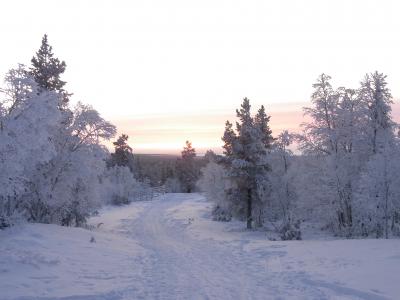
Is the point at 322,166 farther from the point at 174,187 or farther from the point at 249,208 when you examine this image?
the point at 174,187

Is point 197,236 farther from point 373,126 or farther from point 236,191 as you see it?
point 373,126

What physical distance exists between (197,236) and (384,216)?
10671 millimetres

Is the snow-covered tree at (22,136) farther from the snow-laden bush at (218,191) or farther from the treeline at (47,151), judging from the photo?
the snow-laden bush at (218,191)

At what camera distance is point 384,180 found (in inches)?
971

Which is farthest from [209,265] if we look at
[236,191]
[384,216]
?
[236,191]

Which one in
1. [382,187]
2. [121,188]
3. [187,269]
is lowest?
[187,269]

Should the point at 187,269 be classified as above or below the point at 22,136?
below

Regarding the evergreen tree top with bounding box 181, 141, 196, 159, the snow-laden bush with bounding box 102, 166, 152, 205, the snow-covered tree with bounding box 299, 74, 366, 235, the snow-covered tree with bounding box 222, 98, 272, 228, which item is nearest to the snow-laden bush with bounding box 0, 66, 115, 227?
the snow-covered tree with bounding box 222, 98, 272, 228

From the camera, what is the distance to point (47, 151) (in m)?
18.8

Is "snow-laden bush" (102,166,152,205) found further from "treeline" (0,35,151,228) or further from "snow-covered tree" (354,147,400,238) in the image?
"snow-covered tree" (354,147,400,238)

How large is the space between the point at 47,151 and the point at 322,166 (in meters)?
20.1

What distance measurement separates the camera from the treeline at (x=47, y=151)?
16.6 m

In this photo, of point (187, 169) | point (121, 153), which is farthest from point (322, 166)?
point (187, 169)

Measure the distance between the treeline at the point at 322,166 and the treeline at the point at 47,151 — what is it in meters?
10.8
